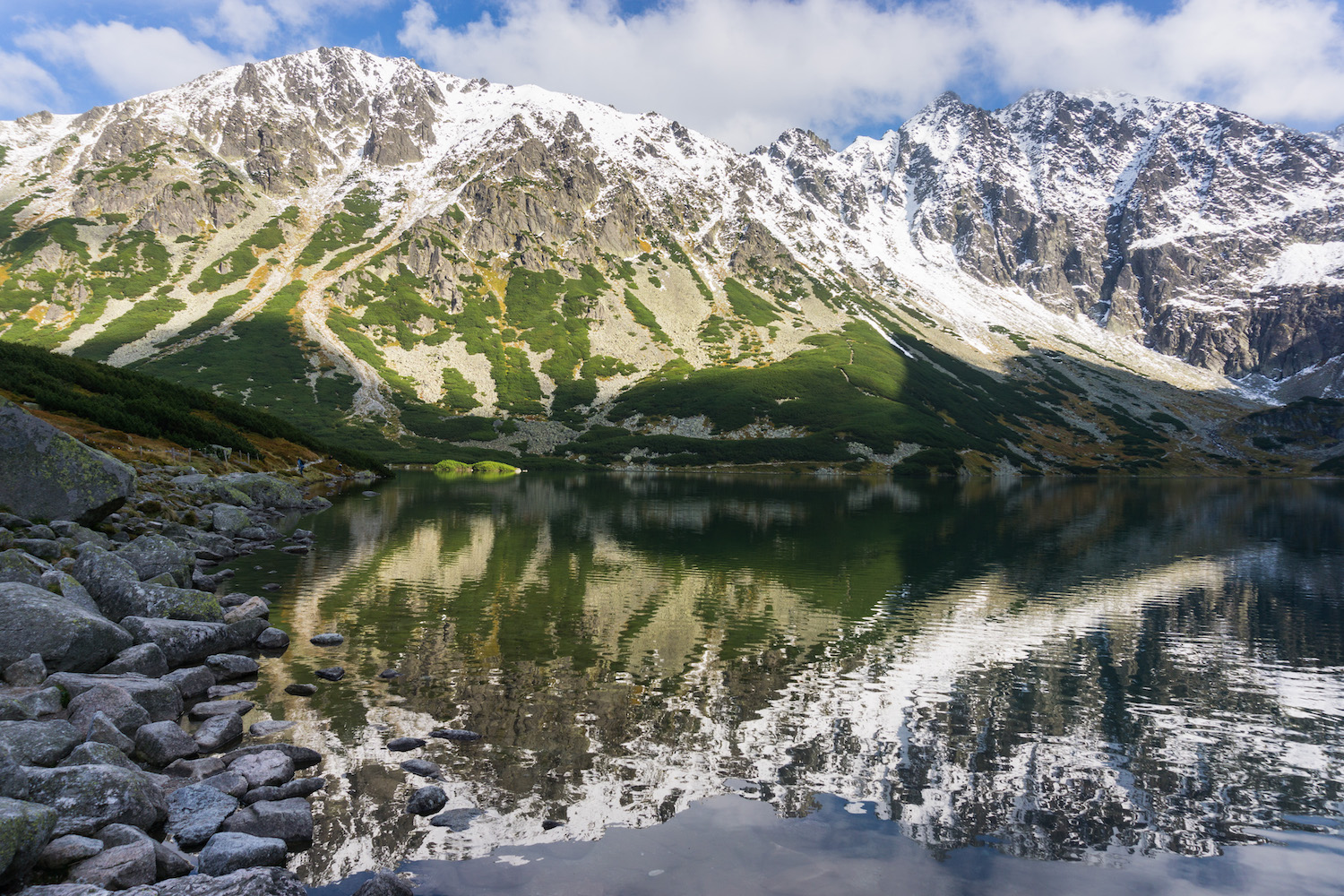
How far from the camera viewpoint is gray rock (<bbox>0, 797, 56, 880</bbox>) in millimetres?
8586

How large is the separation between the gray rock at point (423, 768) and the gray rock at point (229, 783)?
9.03 ft

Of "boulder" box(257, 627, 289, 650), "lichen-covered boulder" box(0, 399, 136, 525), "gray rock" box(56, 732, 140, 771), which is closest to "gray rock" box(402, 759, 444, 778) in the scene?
"gray rock" box(56, 732, 140, 771)

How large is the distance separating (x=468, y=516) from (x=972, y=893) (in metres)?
54.4

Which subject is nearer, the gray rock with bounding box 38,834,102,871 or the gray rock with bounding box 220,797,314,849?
the gray rock with bounding box 38,834,102,871

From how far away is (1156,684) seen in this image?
21.3 meters

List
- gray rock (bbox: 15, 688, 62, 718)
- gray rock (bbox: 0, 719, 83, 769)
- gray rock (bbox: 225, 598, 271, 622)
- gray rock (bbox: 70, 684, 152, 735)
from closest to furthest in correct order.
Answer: gray rock (bbox: 0, 719, 83, 769) → gray rock (bbox: 15, 688, 62, 718) → gray rock (bbox: 70, 684, 152, 735) → gray rock (bbox: 225, 598, 271, 622)

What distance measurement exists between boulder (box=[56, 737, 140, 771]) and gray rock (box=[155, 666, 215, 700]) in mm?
5164

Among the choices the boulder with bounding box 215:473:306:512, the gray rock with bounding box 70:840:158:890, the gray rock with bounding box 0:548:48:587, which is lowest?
the gray rock with bounding box 70:840:158:890

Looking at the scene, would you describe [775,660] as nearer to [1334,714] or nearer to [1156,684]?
[1156,684]

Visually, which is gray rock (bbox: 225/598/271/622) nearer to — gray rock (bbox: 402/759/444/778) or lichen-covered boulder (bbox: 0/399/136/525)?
lichen-covered boulder (bbox: 0/399/136/525)

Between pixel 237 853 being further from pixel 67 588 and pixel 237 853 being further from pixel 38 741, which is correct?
pixel 67 588

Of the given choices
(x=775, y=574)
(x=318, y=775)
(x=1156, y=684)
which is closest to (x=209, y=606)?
(x=318, y=775)

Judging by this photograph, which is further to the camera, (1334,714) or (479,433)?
(479,433)

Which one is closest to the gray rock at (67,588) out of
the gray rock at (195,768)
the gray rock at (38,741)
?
the gray rock at (38,741)
